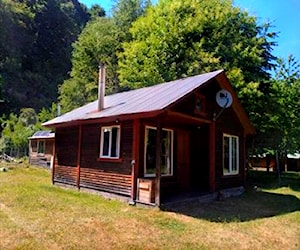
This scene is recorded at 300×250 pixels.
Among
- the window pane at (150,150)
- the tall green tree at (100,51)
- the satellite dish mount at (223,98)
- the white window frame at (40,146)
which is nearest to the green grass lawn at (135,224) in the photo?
the window pane at (150,150)

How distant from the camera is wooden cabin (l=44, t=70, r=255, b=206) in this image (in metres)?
8.88

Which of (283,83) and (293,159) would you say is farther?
(293,159)

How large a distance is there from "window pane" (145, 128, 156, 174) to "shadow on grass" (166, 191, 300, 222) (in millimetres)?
1383

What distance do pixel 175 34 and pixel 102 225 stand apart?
15.5 m

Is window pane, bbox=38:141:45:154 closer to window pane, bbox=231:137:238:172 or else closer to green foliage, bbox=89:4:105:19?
window pane, bbox=231:137:238:172

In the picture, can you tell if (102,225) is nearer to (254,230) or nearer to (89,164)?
(254,230)

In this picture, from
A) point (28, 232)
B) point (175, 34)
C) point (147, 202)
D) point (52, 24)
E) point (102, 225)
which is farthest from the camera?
point (52, 24)

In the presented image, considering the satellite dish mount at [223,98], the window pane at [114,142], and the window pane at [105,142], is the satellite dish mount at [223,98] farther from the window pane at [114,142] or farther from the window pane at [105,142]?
the window pane at [105,142]

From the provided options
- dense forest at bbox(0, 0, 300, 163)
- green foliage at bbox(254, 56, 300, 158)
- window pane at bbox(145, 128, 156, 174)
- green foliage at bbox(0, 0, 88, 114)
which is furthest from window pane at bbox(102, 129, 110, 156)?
green foliage at bbox(0, 0, 88, 114)

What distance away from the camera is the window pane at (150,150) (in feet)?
31.3

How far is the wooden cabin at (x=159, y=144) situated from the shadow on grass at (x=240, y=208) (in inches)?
29.0

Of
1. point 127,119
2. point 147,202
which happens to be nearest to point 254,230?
point 147,202

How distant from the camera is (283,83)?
1780cm

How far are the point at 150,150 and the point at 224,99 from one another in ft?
10.1
